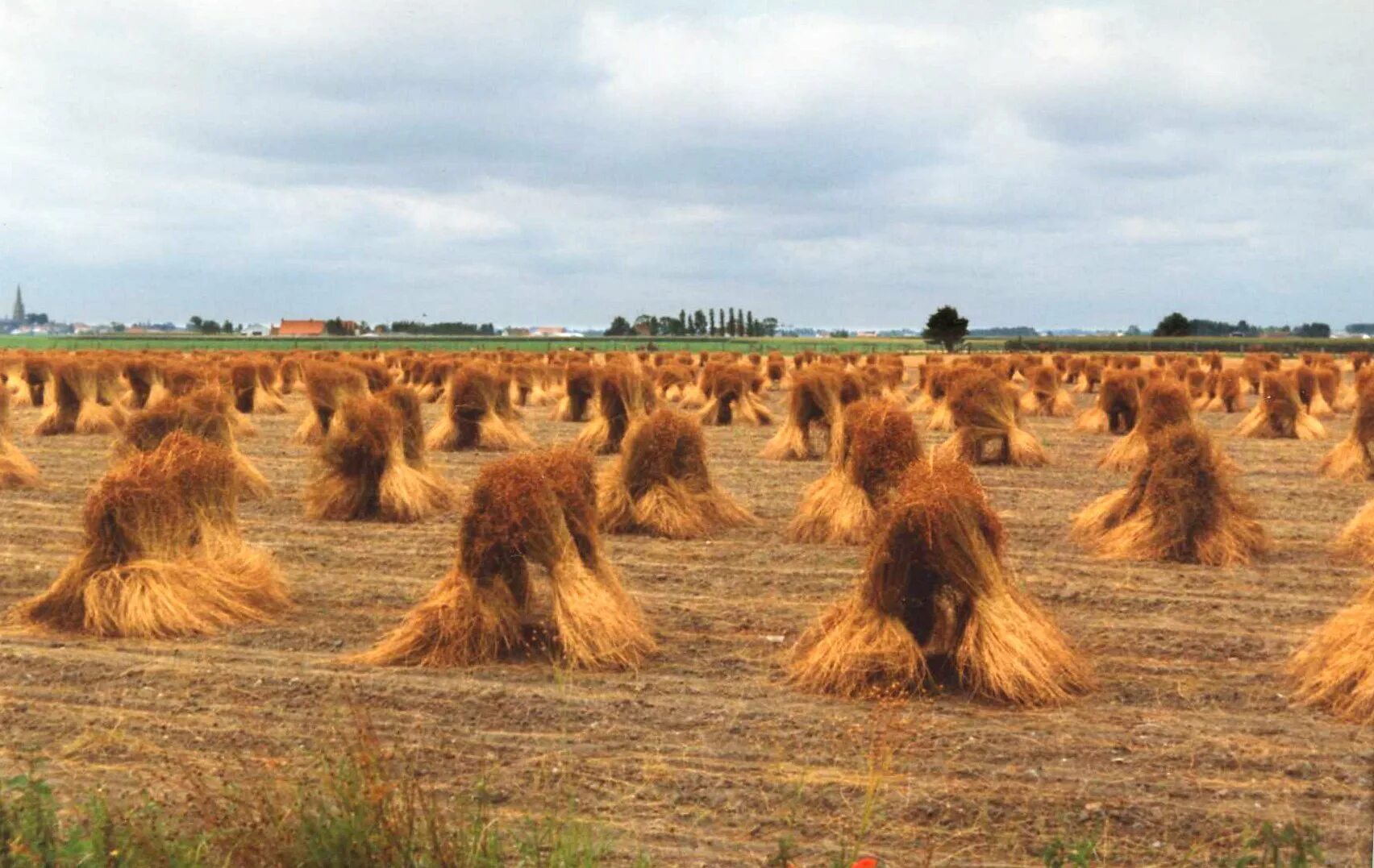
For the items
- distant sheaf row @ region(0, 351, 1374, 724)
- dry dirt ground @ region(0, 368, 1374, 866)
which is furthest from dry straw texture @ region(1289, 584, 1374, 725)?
dry dirt ground @ region(0, 368, 1374, 866)

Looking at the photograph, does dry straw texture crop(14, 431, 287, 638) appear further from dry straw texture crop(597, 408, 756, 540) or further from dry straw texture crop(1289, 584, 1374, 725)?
dry straw texture crop(1289, 584, 1374, 725)

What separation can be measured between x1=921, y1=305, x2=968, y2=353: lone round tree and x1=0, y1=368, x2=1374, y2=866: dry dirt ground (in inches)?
3606

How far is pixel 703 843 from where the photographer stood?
5719mm

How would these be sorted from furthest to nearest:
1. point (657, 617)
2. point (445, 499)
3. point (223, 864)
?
point (445, 499), point (657, 617), point (223, 864)

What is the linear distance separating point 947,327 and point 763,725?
3882 inches

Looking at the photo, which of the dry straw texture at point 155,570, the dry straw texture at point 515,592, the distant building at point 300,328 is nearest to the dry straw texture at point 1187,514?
the dry straw texture at point 515,592

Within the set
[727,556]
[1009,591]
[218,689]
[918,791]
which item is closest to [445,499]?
[727,556]


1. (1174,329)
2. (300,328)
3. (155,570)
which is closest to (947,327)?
(1174,329)

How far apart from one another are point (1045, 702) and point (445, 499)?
9.69 metres

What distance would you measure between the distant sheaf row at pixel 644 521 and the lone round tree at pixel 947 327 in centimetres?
8159

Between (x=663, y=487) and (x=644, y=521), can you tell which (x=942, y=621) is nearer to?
(x=644, y=521)

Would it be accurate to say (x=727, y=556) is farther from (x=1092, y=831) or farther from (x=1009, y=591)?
(x=1092, y=831)

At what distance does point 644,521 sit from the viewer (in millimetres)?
14109

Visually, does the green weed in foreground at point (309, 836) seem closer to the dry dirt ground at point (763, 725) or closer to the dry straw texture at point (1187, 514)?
the dry dirt ground at point (763, 725)
